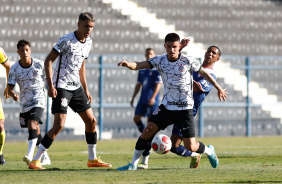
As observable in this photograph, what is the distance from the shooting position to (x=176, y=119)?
23.7 ft

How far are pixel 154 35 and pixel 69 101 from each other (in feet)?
38.5

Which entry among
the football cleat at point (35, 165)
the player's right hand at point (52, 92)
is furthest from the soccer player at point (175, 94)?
the football cleat at point (35, 165)

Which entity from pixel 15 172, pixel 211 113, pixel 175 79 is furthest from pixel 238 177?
pixel 211 113

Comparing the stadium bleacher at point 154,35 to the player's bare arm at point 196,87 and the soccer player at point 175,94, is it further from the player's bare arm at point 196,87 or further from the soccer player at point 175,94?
the soccer player at point 175,94

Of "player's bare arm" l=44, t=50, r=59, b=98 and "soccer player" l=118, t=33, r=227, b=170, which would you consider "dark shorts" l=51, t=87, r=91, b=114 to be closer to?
"player's bare arm" l=44, t=50, r=59, b=98

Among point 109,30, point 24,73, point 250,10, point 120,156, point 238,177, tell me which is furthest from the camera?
point 250,10

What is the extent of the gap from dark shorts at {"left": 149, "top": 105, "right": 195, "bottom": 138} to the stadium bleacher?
355 inches

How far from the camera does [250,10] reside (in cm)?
2072

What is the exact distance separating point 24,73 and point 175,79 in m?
2.48

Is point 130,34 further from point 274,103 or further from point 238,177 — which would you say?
point 238,177

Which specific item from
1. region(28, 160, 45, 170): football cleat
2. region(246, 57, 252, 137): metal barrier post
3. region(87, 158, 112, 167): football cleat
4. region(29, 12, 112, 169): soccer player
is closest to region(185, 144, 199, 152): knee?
region(87, 158, 112, 167): football cleat

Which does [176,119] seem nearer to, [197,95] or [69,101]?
[197,95]

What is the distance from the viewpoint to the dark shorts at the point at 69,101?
7.51 m

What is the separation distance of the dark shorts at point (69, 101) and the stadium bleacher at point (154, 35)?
26.9 feet
